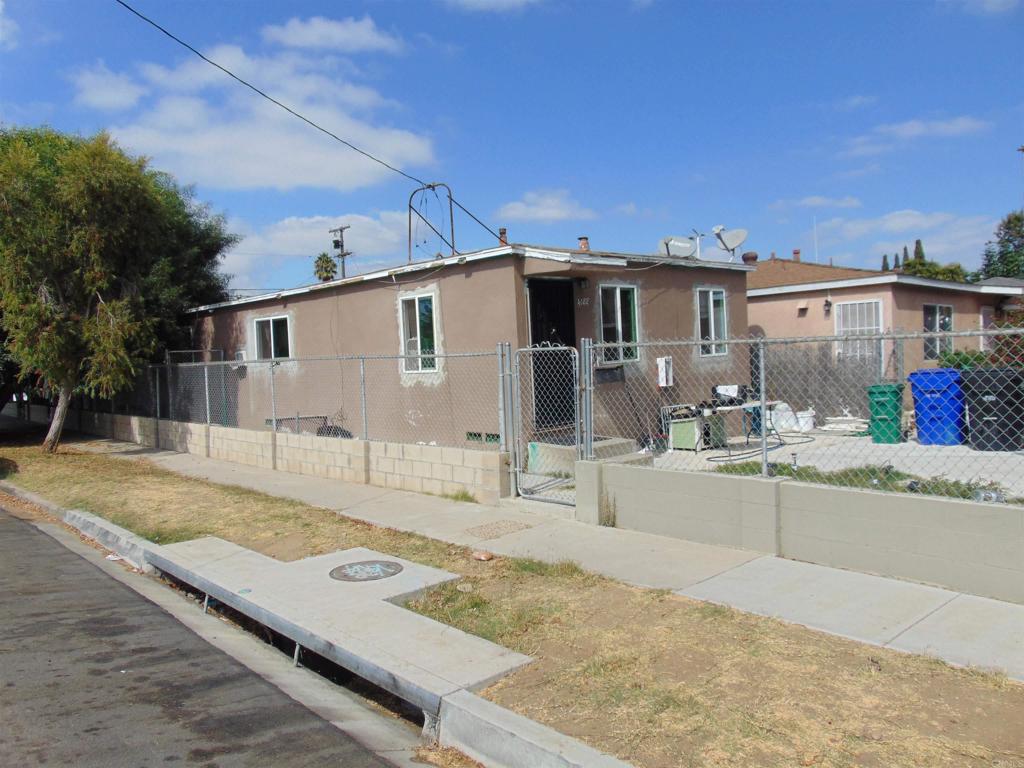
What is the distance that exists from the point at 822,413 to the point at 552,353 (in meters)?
5.73

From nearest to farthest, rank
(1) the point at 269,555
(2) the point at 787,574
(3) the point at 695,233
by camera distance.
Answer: (2) the point at 787,574
(1) the point at 269,555
(3) the point at 695,233

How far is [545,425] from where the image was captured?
12.1m

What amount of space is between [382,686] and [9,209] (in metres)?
13.4

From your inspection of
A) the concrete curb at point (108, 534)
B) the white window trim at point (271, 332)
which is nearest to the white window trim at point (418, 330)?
the white window trim at point (271, 332)

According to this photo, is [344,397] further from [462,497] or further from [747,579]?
[747,579]

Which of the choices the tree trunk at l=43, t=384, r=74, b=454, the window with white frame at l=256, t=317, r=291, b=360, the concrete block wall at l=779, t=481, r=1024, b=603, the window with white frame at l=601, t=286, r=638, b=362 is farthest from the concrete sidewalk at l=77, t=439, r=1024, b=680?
the tree trunk at l=43, t=384, r=74, b=454

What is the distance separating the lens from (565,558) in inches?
262

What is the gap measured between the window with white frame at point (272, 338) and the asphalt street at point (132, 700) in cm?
1058

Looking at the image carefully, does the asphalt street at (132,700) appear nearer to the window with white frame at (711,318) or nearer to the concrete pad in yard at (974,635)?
the concrete pad in yard at (974,635)

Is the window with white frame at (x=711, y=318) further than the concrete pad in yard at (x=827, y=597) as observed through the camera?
Yes

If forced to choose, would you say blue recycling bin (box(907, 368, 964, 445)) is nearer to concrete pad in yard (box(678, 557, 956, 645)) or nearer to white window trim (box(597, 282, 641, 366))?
white window trim (box(597, 282, 641, 366))

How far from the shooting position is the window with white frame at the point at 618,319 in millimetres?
12891

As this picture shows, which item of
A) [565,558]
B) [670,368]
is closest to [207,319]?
[670,368]

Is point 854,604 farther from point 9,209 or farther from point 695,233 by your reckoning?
point 9,209
